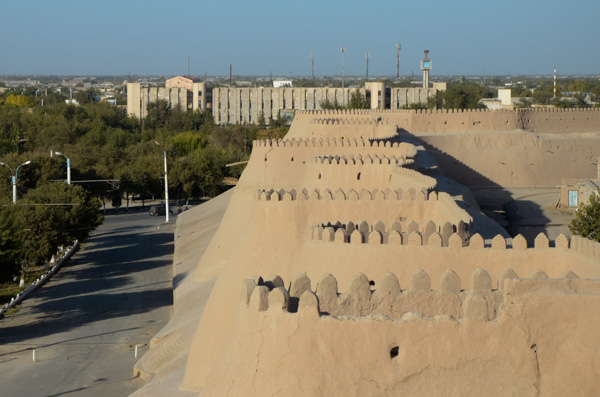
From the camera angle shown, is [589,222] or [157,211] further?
[157,211]

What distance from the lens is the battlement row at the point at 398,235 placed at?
446 inches

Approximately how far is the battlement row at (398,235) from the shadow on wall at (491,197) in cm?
1185

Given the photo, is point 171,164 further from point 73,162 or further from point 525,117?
point 525,117

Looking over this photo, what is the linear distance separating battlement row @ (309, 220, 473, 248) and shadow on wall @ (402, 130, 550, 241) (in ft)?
38.9

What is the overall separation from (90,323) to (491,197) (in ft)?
46.1

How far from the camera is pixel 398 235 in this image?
11.4 metres

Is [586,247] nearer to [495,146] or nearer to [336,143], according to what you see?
[336,143]

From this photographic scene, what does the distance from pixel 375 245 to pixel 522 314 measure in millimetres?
3525

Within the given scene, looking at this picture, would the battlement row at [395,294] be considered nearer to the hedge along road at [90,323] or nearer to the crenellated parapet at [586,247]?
the crenellated parapet at [586,247]

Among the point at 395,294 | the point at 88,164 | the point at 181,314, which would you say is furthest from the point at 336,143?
the point at 88,164

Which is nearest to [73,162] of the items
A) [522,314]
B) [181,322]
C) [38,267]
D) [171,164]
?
[171,164]

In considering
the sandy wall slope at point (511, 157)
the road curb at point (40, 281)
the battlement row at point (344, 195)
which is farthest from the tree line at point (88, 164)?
the sandy wall slope at point (511, 157)

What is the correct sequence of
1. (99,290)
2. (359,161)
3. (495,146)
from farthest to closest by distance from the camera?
(495,146) < (99,290) < (359,161)

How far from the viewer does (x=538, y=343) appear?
26.8 ft
